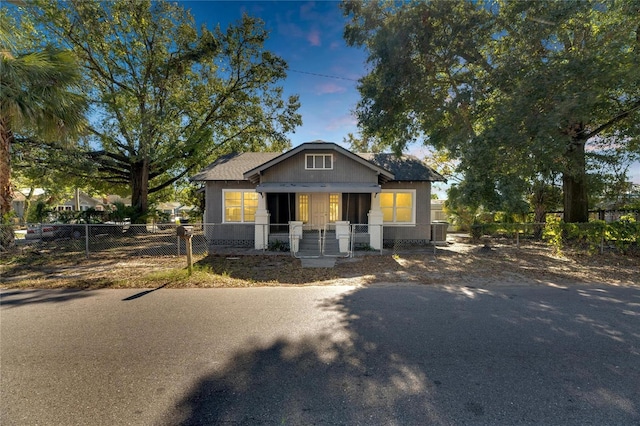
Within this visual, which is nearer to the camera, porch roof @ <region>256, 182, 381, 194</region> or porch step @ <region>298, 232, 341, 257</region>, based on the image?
porch step @ <region>298, 232, 341, 257</region>

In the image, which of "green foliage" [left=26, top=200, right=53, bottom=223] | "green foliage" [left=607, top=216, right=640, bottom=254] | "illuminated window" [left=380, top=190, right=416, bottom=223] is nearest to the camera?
"green foliage" [left=607, top=216, right=640, bottom=254]

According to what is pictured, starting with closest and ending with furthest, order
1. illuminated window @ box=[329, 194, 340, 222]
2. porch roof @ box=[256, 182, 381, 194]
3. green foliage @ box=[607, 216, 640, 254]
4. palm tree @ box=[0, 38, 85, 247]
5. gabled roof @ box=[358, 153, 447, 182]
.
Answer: palm tree @ box=[0, 38, 85, 247] → green foliage @ box=[607, 216, 640, 254] → porch roof @ box=[256, 182, 381, 194] → gabled roof @ box=[358, 153, 447, 182] → illuminated window @ box=[329, 194, 340, 222]

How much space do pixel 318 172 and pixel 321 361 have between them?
9.88m

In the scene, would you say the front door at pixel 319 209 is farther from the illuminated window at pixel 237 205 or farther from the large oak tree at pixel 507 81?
the large oak tree at pixel 507 81

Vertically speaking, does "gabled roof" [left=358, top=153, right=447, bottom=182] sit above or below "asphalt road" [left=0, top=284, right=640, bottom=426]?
above

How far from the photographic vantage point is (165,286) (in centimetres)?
630

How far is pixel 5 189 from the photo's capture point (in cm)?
958

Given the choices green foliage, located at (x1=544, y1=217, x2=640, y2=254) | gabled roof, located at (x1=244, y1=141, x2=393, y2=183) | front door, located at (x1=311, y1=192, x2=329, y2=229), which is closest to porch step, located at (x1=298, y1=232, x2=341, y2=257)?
front door, located at (x1=311, y1=192, x2=329, y2=229)

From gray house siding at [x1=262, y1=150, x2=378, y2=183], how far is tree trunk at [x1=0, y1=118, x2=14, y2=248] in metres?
8.98

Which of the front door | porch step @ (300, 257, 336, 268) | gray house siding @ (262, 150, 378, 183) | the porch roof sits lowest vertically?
porch step @ (300, 257, 336, 268)

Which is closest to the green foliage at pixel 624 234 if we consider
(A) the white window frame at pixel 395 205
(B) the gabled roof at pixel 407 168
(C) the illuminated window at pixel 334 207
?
(B) the gabled roof at pixel 407 168

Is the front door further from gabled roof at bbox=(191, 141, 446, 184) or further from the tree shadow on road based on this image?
the tree shadow on road

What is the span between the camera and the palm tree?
7293mm

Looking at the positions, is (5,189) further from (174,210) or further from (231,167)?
(174,210)
